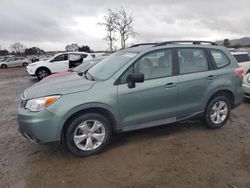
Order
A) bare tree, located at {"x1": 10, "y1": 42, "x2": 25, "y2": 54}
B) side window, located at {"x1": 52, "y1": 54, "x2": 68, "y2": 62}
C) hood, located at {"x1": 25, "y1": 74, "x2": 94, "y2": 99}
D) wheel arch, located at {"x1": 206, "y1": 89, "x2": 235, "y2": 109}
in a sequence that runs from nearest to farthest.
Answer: hood, located at {"x1": 25, "y1": 74, "x2": 94, "y2": 99} < wheel arch, located at {"x1": 206, "y1": 89, "x2": 235, "y2": 109} < side window, located at {"x1": 52, "y1": 54, "x2": 68, "y2": 62} < bare tree, located at {"x1": 10, "y1": 42, "x2": 25, "y2": 54}

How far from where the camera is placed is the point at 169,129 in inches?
180

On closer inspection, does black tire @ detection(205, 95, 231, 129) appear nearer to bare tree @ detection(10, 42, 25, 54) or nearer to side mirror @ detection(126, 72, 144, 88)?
side mirror @ detection(126, 72, 144, 88)

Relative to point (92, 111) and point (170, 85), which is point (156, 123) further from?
point (92, 111)

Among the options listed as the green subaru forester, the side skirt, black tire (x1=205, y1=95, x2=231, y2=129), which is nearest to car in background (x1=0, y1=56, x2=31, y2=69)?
the green subaru forester

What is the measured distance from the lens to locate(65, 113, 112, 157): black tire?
11.0 ft

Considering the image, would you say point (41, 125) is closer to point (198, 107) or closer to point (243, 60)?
point (198, 107)

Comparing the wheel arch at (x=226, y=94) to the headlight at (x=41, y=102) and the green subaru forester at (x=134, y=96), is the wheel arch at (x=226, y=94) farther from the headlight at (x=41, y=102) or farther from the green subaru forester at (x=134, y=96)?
the headlight at (x=41, y=102)

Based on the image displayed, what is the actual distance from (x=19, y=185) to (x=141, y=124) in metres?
1.97

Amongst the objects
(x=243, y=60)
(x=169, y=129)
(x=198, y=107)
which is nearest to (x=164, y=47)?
(x=198, y=107)

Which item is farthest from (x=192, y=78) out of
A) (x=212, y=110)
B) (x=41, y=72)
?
(x=41, y=72)

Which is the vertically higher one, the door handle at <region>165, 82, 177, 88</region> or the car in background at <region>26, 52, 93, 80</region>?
the car in background at <region>26, 52, 93, 80</region>

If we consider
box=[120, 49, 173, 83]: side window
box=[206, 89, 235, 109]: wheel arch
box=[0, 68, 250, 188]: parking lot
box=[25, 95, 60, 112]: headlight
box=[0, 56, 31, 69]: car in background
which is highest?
box=[0, 56, 31, 69]: car in background

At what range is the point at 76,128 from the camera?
3369 mm

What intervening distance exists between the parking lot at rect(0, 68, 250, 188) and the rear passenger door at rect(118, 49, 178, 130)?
1.54 feet
